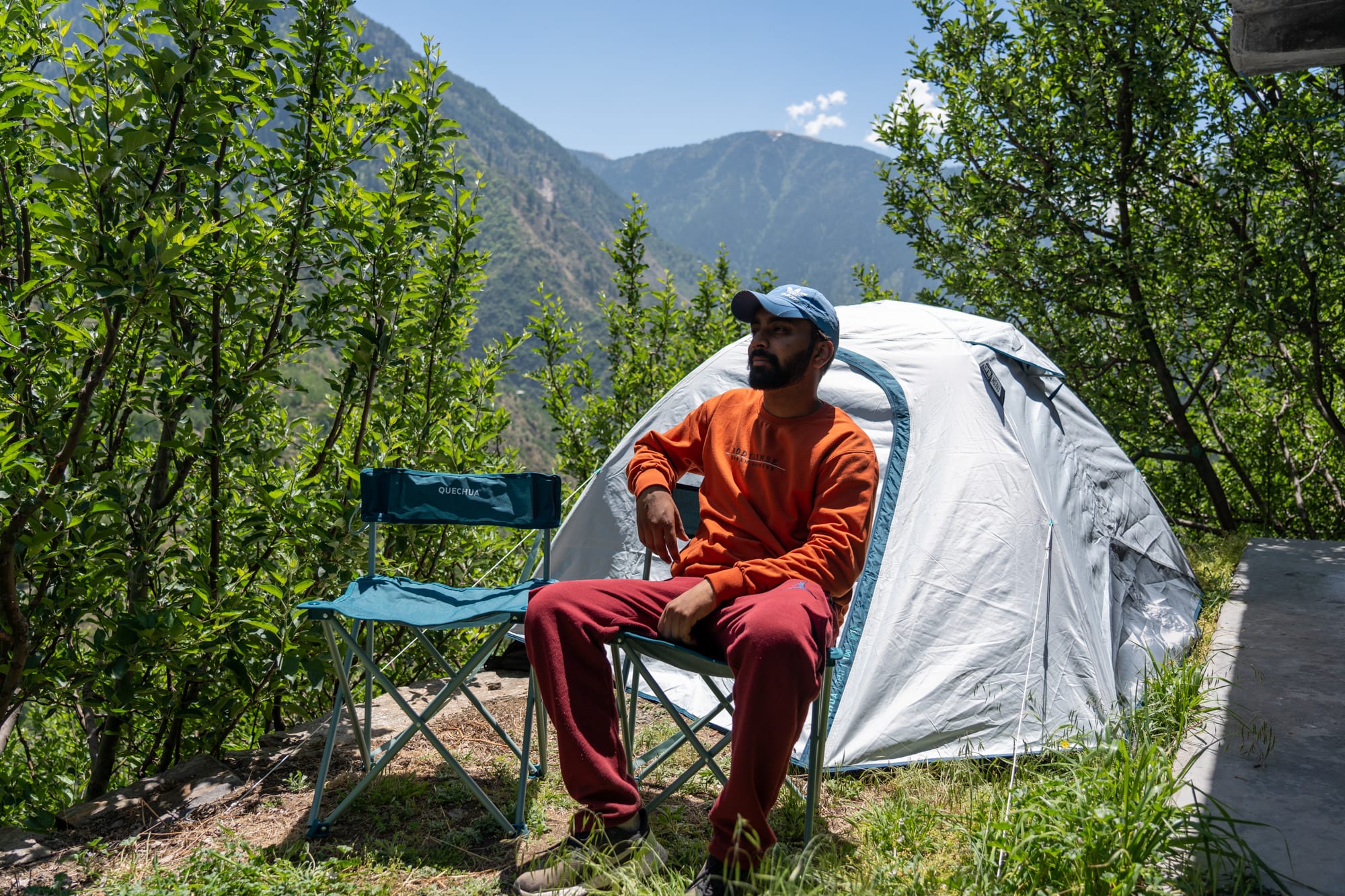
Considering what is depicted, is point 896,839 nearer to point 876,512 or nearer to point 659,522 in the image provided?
point 659,522

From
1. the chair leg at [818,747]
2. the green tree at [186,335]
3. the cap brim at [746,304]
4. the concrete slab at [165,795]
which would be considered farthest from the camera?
the concrete slab at [165,795]

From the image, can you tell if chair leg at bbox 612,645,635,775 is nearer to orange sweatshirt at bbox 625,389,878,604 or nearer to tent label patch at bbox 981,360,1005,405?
orange sweatshirt at bbox 625,389,878,604

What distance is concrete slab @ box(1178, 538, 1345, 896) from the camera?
230 cm

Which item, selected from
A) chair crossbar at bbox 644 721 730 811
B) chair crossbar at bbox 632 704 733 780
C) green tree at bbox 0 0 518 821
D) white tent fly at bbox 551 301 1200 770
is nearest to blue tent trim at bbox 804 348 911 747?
white tent fly at bbox 551 301 1200 770

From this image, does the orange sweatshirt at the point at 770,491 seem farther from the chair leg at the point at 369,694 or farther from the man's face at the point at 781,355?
the chair leg at the point at 369,694

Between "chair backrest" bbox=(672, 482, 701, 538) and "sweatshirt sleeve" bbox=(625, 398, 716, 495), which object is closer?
"sweatshirt sleeve" bbox=(625, 398, 716, 495)

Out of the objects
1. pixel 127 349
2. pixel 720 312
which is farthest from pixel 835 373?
pixel 720 312

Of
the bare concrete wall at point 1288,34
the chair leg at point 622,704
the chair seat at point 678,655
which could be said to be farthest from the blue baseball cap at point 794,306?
the bare concrete wall at point 1288,34

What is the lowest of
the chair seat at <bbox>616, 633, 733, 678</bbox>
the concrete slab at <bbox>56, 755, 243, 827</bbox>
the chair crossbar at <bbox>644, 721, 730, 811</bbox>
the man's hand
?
the concrete slab at <bbox>56, 755, 243, 827</bbox>

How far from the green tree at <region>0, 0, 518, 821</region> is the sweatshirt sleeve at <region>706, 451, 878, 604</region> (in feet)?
4.73

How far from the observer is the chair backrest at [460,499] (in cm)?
294

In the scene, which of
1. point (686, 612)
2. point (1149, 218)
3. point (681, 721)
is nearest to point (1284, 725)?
point (681, 721)

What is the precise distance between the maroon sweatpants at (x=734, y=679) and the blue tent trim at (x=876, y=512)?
0.91 metres

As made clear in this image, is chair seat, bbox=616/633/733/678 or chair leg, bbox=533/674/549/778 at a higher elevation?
chair seat, bbox=616/633/733/678
